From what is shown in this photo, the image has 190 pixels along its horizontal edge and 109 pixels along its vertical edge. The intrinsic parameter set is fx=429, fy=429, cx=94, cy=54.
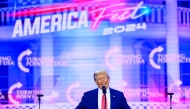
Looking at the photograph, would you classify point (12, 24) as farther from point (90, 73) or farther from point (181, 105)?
point (181, 105)

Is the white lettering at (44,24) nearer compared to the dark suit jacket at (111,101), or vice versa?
the dark suit jacket at (111,101)

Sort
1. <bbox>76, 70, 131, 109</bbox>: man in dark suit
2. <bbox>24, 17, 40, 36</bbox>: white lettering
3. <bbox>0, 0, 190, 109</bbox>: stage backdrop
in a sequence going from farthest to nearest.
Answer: <bbox>24, 17, 40, 36</bbox>: white lettering < <bbox>0, 0, 190, 109</bbox>: stage backdrop < <bbox>76, 70, 131, 109</bbox>: man in dark suit

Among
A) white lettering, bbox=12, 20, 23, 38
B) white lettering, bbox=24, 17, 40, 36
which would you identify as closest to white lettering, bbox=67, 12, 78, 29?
white lettering, bbox=24, 17, 40, 36

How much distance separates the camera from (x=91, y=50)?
612 centimetres

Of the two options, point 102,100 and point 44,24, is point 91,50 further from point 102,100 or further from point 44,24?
point 102,100

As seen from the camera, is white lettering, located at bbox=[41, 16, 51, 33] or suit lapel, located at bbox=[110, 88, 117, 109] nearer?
suit lapel, located at bbox=[110, 88, 117, 109]

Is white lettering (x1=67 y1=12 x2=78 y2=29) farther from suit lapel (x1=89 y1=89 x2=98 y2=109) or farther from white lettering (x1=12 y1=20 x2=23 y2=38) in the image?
suit lapel (x1=89 y1=89 x2=98 y2=109)

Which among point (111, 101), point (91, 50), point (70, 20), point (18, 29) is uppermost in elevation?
point (70, 20)

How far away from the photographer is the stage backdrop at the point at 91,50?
239 inches

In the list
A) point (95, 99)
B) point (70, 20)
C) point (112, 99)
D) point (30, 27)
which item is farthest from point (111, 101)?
point (30, 27)

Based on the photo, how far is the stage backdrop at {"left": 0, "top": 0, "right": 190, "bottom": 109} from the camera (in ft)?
19.9

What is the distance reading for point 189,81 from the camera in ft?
20.0

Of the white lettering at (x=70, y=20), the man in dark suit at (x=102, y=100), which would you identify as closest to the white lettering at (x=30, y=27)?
the white lettering at (x=70, y=20)

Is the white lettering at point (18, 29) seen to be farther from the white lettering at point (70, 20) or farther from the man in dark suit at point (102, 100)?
the man in dark suit at point (102, 100)
